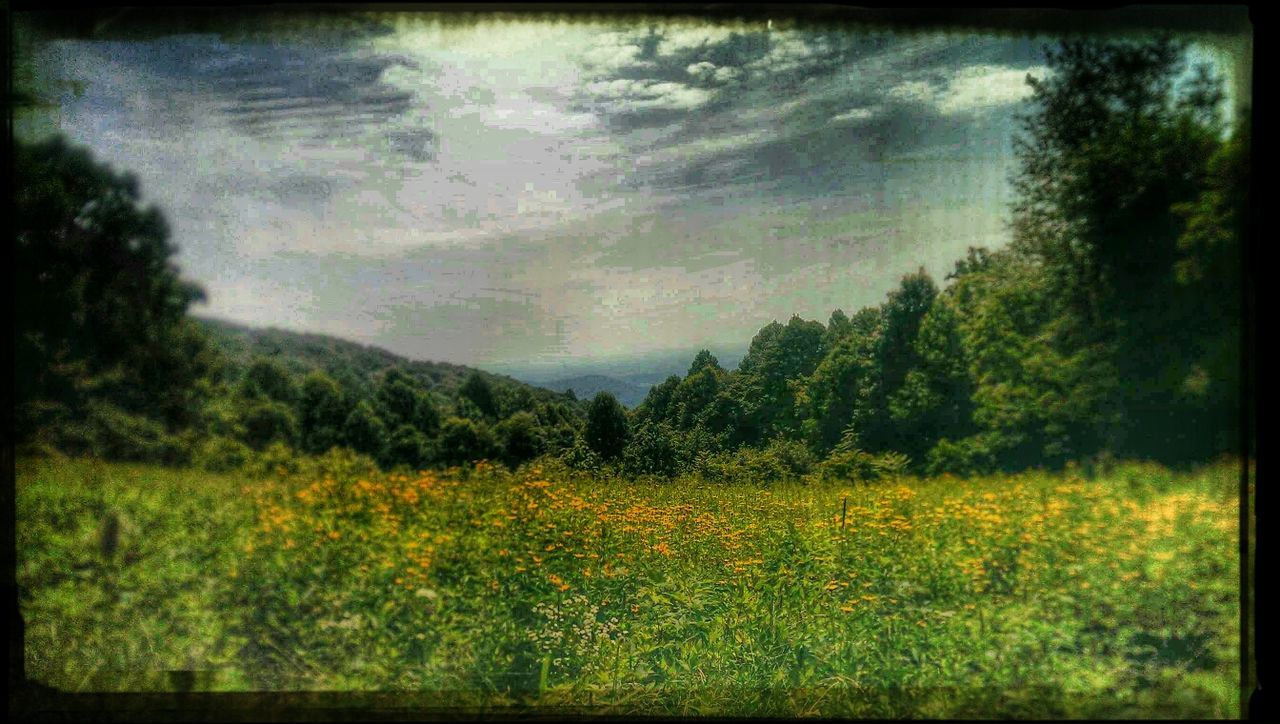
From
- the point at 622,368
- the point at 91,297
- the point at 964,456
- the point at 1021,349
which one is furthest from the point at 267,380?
the point at 1021,349

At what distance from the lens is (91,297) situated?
3340mm

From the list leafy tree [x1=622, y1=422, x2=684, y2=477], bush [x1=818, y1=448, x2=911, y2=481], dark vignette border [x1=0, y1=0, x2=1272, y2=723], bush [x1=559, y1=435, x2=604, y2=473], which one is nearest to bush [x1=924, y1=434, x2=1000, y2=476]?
bush [x1=818, y1=448, x2=911, y2=481]

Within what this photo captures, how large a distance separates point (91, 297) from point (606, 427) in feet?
8.03

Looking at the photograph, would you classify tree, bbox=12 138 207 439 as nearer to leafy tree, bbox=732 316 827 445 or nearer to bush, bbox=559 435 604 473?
bush, bbox=559 435 604 473

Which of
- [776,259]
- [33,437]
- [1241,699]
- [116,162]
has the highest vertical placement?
[116,162]

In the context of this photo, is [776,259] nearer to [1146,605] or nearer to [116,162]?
[1146,605]

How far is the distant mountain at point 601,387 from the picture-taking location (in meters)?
3.37

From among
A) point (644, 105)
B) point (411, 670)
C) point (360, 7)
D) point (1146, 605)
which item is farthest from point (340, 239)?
point (1146, 605)

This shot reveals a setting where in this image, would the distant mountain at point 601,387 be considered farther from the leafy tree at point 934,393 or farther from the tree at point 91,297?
the tree at point 91,297

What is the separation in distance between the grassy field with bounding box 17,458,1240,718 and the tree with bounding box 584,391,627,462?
0.16m

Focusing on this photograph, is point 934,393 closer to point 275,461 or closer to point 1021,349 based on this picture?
point 1021,349

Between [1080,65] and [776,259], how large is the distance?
1691mm

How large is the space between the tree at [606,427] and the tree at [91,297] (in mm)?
1813

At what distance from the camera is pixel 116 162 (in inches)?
131
